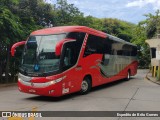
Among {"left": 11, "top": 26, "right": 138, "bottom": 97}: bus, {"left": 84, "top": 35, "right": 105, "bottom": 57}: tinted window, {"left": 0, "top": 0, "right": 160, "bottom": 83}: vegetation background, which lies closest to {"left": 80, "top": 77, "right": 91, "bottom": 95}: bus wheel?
{"left": 11, "top": 26, "right": 138, "bottom": 97}: bus

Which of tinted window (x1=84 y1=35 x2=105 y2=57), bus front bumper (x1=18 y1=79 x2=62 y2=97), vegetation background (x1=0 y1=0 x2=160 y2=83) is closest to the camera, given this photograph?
bus front bumper (x1=18 y1=79 x2=62 y2=97)

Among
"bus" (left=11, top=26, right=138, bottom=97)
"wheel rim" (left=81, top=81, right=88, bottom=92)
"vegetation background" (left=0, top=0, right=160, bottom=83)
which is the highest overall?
"vegetation background" (left=0, top=0, right=160, bottom=83)

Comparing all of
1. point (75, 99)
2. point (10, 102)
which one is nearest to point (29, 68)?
point (10, 102)

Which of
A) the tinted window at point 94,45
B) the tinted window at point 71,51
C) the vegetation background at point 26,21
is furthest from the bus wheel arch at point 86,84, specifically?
the vegetation background at point 26,21

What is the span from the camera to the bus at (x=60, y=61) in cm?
1200

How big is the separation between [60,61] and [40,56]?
0.99 m

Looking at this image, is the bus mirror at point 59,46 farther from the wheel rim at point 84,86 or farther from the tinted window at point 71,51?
the wheel rim at point 84,86

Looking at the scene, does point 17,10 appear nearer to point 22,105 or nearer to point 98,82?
point 98,82

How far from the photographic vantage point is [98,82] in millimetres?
16062

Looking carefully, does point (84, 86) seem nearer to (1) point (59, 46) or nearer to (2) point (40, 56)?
(2) point (40, 56)

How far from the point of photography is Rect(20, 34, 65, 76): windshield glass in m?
12.1

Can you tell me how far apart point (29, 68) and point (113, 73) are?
7.46 metres

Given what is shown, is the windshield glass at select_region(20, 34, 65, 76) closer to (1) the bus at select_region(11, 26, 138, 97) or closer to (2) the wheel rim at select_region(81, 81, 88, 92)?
(1) the bus at select_region(11, 26, 138, 97)

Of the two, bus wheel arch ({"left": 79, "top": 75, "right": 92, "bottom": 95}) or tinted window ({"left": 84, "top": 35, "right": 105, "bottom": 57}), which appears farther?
tinted window ({"left": 84, "top": 35, "right": 105, "bottom": 57})
